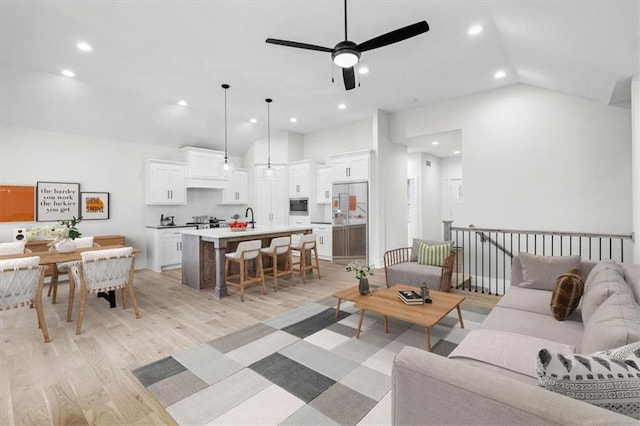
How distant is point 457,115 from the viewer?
5.50m

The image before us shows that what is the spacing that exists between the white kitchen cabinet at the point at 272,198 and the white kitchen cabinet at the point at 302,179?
20 cm

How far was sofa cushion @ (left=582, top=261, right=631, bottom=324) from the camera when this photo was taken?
196 centimetres

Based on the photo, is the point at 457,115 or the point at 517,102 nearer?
the point at 517,102

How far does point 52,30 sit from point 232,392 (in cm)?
436

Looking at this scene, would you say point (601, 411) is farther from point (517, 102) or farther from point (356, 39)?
point (517, 102)

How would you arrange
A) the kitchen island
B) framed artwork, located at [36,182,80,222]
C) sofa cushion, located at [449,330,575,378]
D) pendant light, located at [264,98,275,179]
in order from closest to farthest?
sofa cushion, located at [449,330,575,378] < the kitchen island < framed artwork, located at [36,182,80,222] < pendant light, located at [264,98,275,179]

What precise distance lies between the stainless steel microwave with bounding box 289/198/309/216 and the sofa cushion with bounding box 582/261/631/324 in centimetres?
586

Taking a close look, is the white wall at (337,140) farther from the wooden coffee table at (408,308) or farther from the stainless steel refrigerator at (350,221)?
the wooden coffee table at (408,308)

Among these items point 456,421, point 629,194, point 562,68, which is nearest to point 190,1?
point 456,421

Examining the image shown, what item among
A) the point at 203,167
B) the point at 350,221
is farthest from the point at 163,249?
the point at 350,221

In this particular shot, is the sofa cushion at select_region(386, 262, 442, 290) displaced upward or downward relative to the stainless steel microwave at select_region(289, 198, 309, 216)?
downward

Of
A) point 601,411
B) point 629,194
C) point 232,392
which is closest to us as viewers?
point 601,411

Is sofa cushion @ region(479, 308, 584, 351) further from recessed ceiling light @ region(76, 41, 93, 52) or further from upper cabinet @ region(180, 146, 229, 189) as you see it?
upper cabinet @ region(180, 146, 229, 189)

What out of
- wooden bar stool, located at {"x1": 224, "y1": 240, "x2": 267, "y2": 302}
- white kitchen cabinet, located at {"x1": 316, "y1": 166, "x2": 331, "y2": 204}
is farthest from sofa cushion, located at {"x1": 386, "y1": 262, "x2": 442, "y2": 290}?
white kitchen cabinet, located at {"x1": 316, "y1": 166, "x2": 331, "y2": 204}
